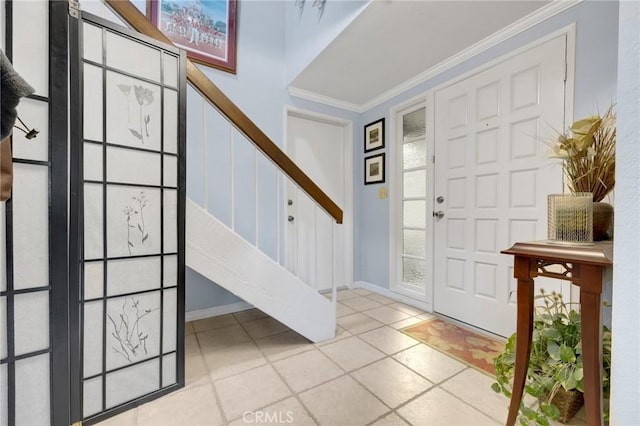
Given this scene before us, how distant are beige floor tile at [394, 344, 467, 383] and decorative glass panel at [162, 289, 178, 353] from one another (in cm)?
130

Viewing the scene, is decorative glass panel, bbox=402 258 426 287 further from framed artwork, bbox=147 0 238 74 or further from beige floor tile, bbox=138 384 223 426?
framed artwork, bbox=147 0 238 74

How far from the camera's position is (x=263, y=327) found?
2107mm

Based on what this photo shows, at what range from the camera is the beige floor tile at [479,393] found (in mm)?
1212

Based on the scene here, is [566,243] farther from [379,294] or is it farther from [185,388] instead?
[379,294]

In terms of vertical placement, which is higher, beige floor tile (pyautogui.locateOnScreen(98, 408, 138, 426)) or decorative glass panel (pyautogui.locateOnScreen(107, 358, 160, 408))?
decorative glass panel (pyautogui.locateOnScreen(107, 358, 160, 408))

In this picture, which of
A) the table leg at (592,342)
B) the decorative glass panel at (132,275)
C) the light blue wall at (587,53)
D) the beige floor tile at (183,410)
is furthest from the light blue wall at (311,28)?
the beige floor tile at (183,410)

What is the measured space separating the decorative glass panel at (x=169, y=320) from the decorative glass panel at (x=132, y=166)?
22.0 inches

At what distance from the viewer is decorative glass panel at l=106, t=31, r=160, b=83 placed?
114 cm

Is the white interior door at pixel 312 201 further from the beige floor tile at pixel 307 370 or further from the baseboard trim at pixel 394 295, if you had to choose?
the beige floor tile at pixel 307 370

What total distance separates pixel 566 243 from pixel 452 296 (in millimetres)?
1329

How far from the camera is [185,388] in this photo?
1343mm

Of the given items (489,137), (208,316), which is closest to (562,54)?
(489,137)

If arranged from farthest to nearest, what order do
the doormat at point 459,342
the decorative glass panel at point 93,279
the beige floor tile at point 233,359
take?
the doormat at point 459,342 < the beige floor tile at point 233,359 < the decorative glass panel at point 93,279

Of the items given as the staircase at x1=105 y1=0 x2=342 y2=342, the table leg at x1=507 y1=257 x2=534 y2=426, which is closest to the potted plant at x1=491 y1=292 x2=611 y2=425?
the table leg at x1=507 y1=257 x2=534 y2=426
